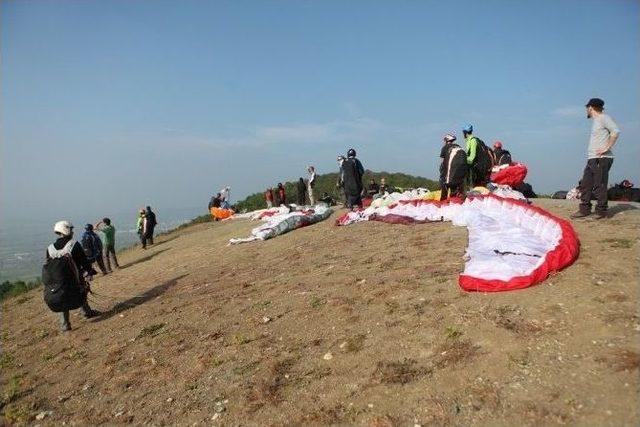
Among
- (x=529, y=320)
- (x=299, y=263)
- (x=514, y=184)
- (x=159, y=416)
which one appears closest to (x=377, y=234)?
(x=299, y=263)

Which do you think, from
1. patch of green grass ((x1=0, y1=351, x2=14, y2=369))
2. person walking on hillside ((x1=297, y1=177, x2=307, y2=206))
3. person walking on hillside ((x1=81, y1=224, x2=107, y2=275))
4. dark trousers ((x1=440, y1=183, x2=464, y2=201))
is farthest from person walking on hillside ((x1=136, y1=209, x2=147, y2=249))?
dark trousers ((x1=440, y1=183, x2=464, y2=201))

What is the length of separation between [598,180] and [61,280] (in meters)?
9.87

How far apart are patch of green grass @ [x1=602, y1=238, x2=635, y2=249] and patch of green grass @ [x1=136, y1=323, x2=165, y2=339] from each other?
23.2ft

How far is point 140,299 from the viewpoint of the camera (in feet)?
33.7

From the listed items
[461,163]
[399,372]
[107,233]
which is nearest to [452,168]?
[461,163]

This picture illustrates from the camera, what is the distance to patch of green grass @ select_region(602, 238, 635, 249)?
661 centimetres

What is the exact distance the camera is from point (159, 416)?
4.72 metres

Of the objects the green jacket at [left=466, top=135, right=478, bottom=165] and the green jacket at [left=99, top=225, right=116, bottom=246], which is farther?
the green jacket at [left=99, top=225, right=116, bottom=246]

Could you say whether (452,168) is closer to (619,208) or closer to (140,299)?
(619,208)

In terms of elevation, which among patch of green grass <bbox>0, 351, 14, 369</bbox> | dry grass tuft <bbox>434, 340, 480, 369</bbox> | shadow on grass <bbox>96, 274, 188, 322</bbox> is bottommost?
patch of green grass <bbox>0, 351, 14, 369</bbox>

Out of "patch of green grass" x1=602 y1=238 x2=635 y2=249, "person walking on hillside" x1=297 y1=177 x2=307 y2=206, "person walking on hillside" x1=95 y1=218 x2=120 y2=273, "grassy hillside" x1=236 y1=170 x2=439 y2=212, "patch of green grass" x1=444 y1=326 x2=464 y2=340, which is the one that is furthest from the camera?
"grassy hillside" x1=236 y1=170 x2=439 y2=212

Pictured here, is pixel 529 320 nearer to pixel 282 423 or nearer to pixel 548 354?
pixel 548 354

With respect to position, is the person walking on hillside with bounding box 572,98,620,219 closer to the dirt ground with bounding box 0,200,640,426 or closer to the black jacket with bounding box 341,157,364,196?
the dirt ground with bounding box 0,200,640,426

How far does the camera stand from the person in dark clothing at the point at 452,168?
37.3 ft
